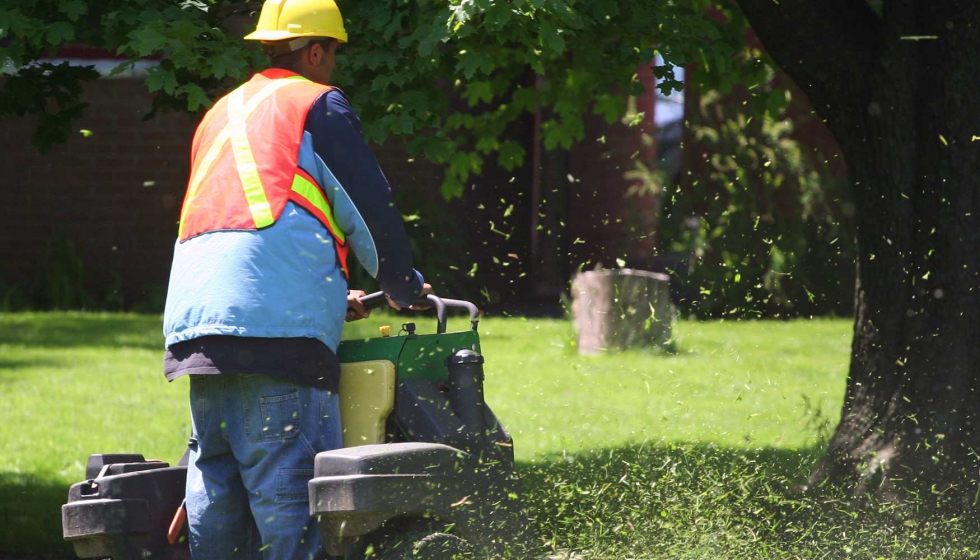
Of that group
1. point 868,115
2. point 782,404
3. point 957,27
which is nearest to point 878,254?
point 868,115

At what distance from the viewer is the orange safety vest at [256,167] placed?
3.47 m

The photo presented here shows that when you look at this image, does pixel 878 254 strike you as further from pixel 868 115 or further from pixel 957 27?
pixel 957 27

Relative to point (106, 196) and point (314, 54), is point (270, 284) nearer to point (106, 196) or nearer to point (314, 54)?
point (314, 54)

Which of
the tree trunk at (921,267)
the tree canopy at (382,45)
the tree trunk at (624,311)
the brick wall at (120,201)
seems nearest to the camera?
the tree canopy at (382,45)

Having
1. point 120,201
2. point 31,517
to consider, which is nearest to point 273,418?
point 31,517

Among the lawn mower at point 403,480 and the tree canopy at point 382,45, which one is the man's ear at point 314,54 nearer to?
the lawn mower at point 403,480

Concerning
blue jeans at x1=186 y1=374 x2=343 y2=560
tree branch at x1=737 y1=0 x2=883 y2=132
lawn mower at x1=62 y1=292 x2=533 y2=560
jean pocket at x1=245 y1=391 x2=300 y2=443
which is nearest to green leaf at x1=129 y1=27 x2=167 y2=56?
lawn mower at x1=62 y1=292 x2=533 y2=560

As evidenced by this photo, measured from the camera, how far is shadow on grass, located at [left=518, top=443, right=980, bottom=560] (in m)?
4.96

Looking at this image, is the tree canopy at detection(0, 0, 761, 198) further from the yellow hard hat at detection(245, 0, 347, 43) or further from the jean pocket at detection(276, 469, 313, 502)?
the jean pocket at detection(276, 469, 313, 502)

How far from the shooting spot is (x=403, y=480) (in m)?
3.57

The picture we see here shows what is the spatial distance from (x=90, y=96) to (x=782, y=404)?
8.88m

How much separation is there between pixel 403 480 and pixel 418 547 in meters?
0.21

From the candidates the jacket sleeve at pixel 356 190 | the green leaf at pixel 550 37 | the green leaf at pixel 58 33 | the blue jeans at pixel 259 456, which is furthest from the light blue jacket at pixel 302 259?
the green leaf at pixel 58 33

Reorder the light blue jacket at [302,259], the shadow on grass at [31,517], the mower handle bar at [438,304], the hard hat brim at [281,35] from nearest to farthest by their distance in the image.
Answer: the light blue jacket at [302,259], the hard hat brim at [281,35], the mower handle bar at [438,304], the shadow on grass at [31,517]
